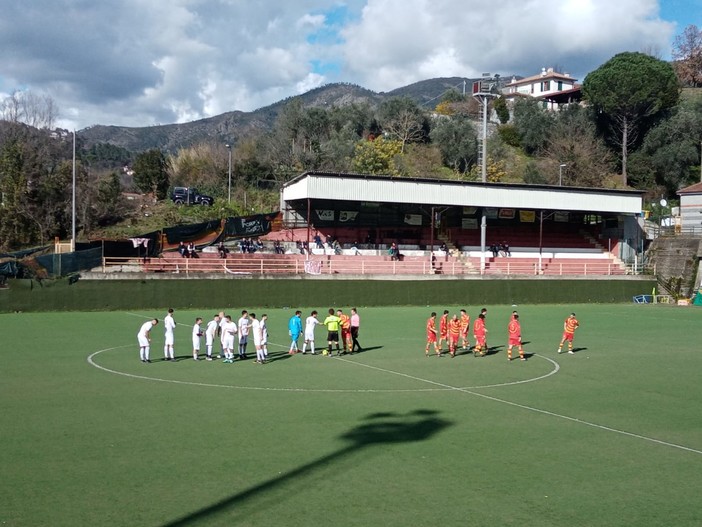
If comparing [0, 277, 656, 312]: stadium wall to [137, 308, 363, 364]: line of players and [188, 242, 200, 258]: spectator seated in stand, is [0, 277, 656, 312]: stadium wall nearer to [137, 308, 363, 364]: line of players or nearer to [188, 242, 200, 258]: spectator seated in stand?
[188, 242, 200, 258]: spectator seated in stand

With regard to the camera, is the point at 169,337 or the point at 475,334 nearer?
the point at 169,337

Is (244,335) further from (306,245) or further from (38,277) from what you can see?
(306,245)

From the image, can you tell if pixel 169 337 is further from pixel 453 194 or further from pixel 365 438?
pixel 453 194

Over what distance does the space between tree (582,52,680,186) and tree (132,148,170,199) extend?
51.5 metres

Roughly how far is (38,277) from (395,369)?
79.2ft

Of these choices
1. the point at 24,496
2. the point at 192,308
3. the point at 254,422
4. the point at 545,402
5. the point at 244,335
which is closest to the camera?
the point at 24,496

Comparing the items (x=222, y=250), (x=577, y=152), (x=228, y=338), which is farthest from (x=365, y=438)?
(x=577, y=152)

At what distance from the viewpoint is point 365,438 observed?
13.3 metres

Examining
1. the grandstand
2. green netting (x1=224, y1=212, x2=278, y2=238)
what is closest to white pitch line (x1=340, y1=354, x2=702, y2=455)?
the grandstand

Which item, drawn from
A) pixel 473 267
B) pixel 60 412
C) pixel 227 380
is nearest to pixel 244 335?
pixel 227 380

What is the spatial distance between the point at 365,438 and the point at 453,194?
4187cm

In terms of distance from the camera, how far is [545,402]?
16953mm

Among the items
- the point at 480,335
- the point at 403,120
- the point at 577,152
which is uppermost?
the point at 403,120

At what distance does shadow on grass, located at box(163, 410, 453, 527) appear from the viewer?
9625mm
